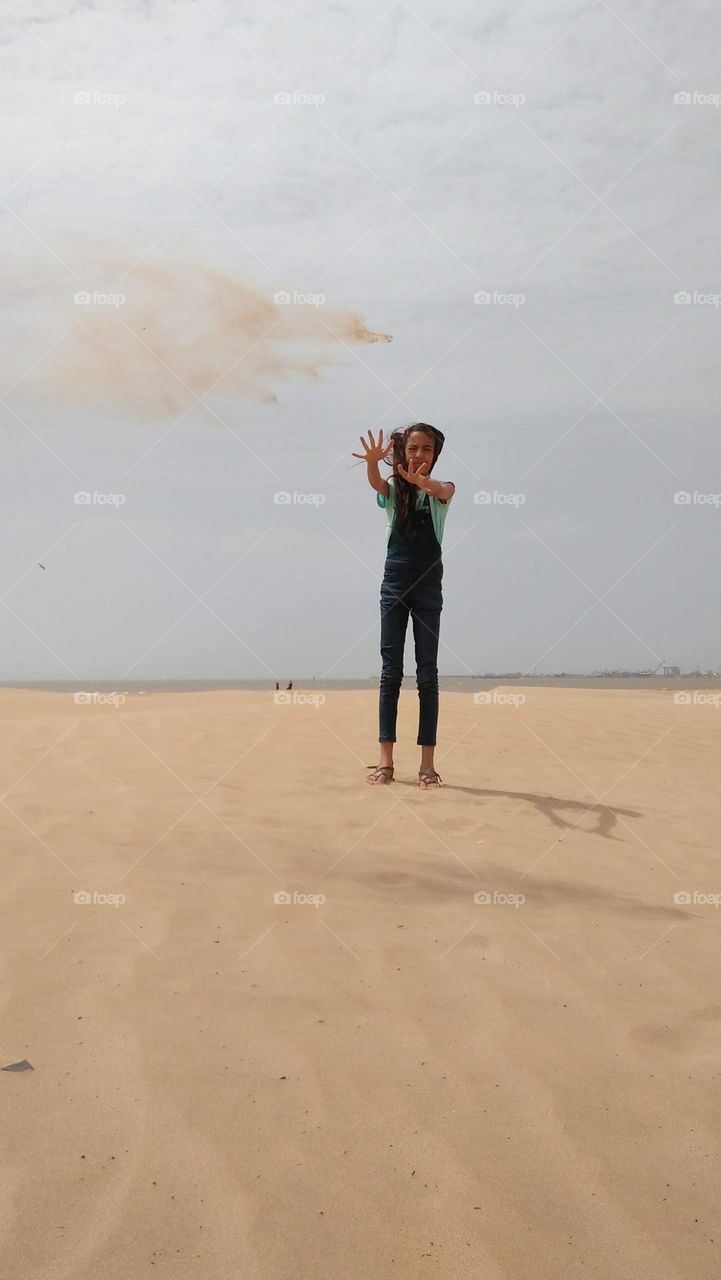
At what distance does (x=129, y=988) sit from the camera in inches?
99.7

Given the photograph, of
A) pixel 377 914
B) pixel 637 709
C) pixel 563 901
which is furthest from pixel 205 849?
pixel 637 709

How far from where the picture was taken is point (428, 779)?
5289 millimetres

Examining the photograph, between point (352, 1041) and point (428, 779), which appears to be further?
point (428, 779)

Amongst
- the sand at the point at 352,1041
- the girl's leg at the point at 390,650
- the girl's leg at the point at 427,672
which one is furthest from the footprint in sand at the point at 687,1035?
the girl's leg at the point at 390,650

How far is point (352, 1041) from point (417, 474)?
3.53 m

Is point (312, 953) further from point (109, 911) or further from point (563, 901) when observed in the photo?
point (563, 901)

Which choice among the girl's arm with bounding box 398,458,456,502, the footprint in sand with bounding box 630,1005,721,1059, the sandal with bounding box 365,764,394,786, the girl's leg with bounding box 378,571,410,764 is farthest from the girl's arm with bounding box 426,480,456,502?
the footprint in sand with bounding box 630,1005,721,1059

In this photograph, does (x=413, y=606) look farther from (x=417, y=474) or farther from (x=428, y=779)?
(x=428, y=779)

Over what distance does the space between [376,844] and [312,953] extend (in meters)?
1.15

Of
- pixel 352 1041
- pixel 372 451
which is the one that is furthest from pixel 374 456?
pixel 352 1041

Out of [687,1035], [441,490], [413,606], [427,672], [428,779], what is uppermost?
[441,490]

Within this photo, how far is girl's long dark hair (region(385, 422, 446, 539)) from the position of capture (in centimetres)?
543

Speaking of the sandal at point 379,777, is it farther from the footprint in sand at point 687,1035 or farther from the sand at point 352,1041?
the footprint in sand at point 687,1035

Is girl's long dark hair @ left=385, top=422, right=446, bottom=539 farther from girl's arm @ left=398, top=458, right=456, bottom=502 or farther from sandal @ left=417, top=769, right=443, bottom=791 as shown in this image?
sandal @ left=417, top=769, right=443, bottom=791
